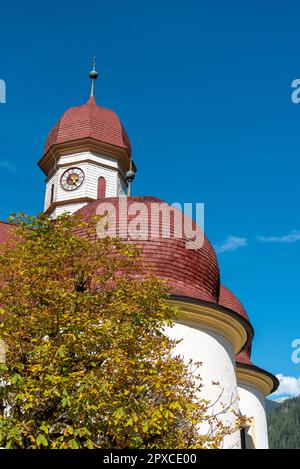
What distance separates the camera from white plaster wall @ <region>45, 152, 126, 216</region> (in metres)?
30.7

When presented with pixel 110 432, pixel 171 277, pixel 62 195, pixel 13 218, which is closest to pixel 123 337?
pixel 110 432

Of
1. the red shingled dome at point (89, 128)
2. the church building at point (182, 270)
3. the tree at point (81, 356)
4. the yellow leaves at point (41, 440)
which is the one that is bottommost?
the yellow leaves at point (41, 440)

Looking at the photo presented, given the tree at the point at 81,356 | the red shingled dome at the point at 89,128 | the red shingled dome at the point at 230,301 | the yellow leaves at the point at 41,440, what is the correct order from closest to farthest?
the yellow leaves at the point at 41,440
the tree at the point at 81,356
the red shingled dome at the point at 230,301
the red shingled dome at the point at 89,128

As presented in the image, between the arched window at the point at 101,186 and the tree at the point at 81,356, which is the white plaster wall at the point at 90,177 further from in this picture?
the tree at the point at 81,356

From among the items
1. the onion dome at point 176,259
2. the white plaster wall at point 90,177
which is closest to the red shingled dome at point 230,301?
the onion dome at point 176,259

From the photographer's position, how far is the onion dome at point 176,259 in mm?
16031

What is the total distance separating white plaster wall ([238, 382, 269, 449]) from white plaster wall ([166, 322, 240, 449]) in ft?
21.5

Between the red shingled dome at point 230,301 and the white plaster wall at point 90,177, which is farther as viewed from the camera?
the white plaster wall at point 90,177

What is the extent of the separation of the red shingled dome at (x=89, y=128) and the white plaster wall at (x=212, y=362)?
18269mm

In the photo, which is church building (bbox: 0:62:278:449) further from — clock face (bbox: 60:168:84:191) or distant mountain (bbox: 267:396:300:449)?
distant mountain (bbox: 267:396:300:449)

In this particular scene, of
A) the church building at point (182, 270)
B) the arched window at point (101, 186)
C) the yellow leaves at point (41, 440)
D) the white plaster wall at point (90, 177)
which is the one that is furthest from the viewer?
the arched window at point (101, 186)

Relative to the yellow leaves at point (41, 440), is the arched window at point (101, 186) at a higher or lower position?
higher

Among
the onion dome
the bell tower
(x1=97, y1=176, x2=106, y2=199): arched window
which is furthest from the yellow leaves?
(x1=97, y1=176, x2=106, y2=199): arched window
